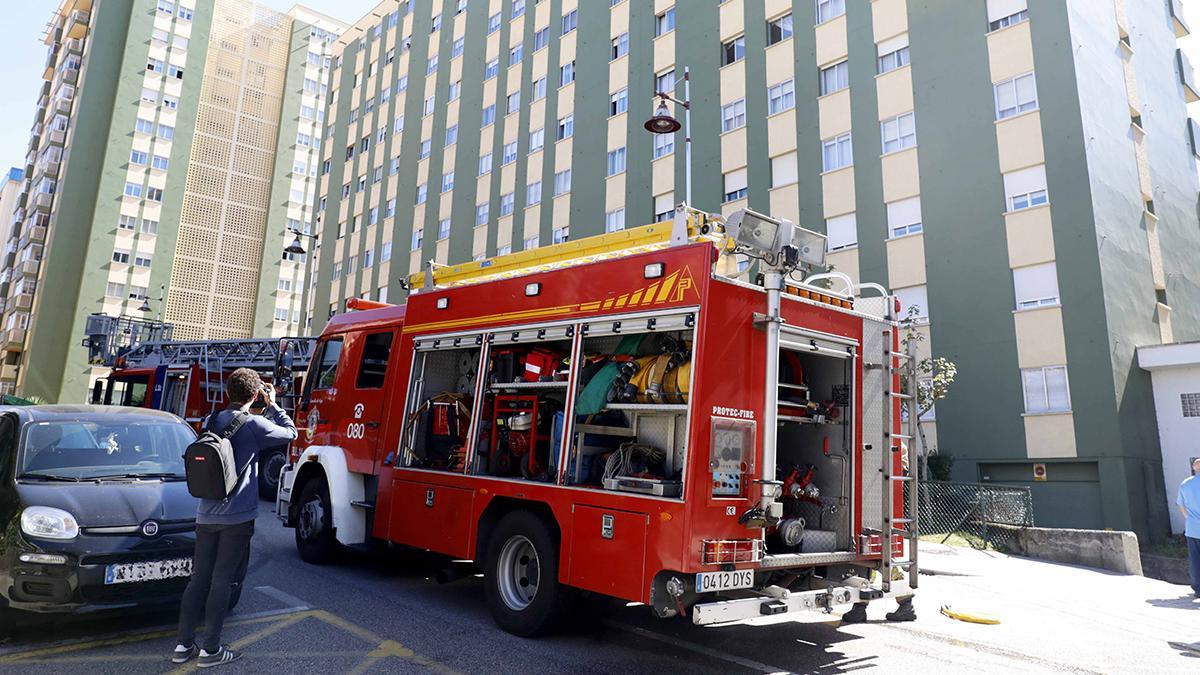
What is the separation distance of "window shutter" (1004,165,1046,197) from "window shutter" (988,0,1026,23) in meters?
4.30

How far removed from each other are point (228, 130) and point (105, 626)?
66.4m

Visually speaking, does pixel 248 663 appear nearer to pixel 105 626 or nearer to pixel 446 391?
pixel 105 626

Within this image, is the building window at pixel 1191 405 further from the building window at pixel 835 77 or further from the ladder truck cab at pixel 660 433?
the ladder truck cab at pixel 660 433

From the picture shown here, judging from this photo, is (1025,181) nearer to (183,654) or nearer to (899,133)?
(899,133)

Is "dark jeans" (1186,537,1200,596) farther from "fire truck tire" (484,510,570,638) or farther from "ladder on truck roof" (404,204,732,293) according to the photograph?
"fire truck tire" (484,510,570,638)

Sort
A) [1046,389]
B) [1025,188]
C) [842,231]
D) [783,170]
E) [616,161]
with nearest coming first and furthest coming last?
[1046,389] < [1025,188] < [842,231] < [783,170] < [616,161]

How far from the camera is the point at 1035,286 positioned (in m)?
17.9

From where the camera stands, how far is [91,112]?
57719mm

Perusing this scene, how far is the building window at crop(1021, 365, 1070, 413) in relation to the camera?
1720 centimetres

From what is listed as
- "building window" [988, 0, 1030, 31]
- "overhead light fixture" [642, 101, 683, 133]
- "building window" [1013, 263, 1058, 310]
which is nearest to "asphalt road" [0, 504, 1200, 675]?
"overhead light fixture" [642, 101, 683, 133]

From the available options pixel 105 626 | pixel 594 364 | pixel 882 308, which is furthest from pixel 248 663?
pixel 882 308

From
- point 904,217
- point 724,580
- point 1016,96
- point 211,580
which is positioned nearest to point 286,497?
point 211,580

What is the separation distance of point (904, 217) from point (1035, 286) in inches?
146

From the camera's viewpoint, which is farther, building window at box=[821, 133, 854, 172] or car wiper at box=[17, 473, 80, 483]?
building window at box=[821, 133, 854, 172]
